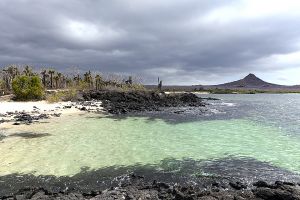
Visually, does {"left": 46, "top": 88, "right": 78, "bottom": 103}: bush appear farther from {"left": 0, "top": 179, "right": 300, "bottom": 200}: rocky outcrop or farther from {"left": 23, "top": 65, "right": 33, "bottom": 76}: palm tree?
{"left": 0, "top": 179, "right": 300, "bottom": 200}: rocky outcrop

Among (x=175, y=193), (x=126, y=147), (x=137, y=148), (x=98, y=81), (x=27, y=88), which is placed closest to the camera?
(x=175, y=193)

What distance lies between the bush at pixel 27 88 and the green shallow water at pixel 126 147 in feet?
125

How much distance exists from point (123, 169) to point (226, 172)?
6.38 meters

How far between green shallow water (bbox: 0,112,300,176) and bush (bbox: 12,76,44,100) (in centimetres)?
3825

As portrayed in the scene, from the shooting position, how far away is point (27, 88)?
7406cm

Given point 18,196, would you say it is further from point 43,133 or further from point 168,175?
point 43,133

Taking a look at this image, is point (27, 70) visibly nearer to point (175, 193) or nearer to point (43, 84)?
point (43, 84)

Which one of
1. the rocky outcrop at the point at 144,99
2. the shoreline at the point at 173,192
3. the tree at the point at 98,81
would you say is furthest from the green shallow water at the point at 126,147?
the tree at the point at 98,81

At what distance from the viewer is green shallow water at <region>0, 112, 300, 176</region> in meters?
21.5

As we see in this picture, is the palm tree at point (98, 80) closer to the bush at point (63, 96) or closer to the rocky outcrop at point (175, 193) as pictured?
the bush at point (63, 96)

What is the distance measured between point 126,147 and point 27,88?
54.2m

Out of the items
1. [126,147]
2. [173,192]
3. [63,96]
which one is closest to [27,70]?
[63,96]

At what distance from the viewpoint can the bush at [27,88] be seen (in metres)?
73.4

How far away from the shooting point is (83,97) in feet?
285
